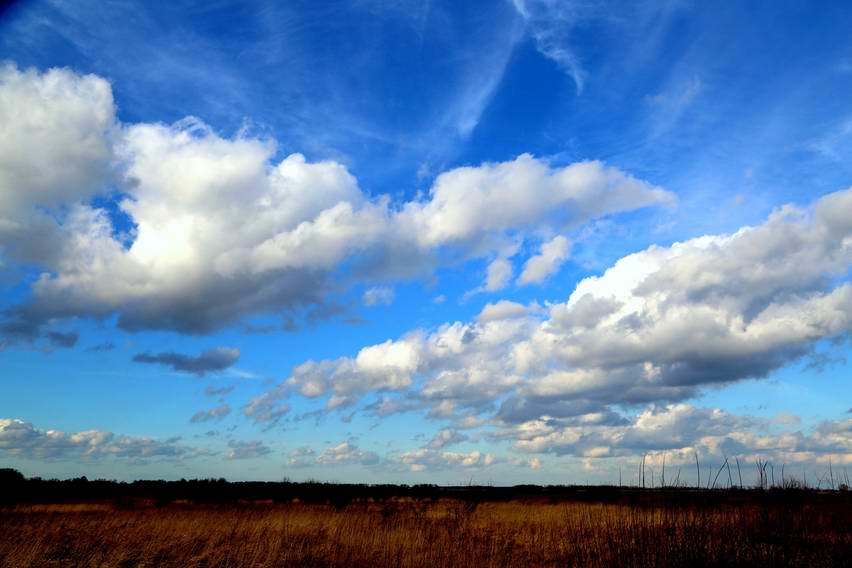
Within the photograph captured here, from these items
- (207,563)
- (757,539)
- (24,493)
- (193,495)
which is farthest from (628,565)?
(24,493)

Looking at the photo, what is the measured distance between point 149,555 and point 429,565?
1075 cm

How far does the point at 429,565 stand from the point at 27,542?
15794 millimetres

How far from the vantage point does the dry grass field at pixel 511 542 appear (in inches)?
425

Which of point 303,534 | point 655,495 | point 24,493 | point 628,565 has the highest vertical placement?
point 655,495

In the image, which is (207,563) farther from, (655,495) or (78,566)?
(655,495)

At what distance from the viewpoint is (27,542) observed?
2273 cm

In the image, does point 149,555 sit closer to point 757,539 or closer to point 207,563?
point 207,563

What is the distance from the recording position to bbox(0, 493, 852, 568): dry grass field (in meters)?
10.8

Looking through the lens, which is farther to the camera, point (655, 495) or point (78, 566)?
point (78, 566)

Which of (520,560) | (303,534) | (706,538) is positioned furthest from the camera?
(303,534)

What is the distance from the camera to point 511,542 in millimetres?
24578

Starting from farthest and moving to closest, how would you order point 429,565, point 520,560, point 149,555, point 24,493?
point 24,493
point 149,555
point 520,560
point 429,565

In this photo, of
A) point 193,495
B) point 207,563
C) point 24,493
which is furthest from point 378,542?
point 24,493

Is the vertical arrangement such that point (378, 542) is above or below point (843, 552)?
below
